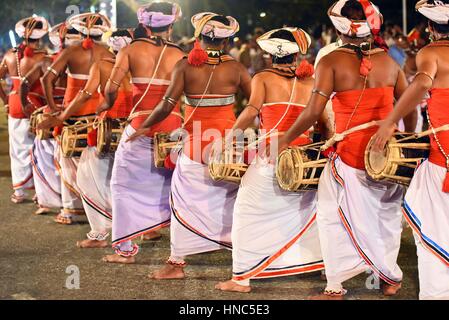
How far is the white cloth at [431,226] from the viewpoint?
5.35m

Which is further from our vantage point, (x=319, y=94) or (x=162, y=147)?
(x=162, y=147)

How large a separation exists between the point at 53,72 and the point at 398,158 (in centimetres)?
423

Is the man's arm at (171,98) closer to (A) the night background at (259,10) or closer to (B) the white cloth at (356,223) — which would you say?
(B) the white cloth at (356,223)

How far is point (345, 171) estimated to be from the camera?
5801 millimetres

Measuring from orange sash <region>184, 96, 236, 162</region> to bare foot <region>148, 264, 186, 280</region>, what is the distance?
89 centimetres

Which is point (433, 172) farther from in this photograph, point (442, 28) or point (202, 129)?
point (202, 129)

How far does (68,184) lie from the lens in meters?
8.61

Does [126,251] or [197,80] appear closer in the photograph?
[197,80]

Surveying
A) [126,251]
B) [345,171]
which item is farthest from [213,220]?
[345,171]

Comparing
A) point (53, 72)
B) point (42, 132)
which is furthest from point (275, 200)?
point (42, 132)

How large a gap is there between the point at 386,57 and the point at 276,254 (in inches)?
66.9

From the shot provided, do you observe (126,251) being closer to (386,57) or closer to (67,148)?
(67,148)

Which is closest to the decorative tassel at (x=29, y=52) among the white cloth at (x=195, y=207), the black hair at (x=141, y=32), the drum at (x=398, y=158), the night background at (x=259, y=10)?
the black hair at (x=141, y=32)

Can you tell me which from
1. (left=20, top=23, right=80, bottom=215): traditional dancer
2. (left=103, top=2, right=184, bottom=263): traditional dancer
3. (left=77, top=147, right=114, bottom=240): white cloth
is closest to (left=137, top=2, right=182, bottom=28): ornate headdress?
(left=103, top=2, right=184, bottom=263): traditional dancer
